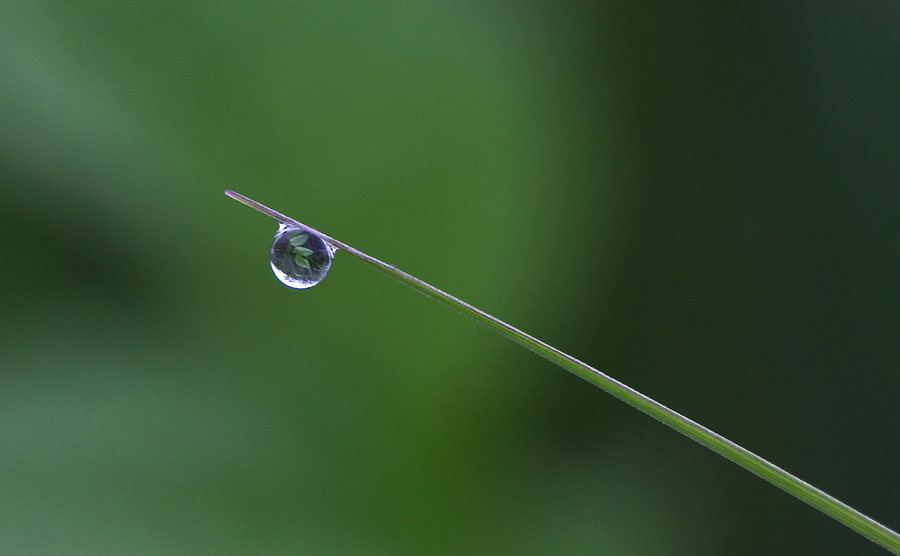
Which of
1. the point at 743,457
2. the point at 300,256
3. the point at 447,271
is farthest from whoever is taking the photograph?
the point at 447,271

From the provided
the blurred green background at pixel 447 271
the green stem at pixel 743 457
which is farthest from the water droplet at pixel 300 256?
the blurred green background at pixel 447 271

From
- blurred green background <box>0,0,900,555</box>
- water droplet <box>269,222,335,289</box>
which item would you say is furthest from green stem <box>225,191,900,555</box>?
blurred green background <box>0,0,900,555</box>

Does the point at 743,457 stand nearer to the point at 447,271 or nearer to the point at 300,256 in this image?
the point at 300,256

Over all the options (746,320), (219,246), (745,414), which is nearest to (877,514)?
(745,414)

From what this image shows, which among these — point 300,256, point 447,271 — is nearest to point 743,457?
point 300,256

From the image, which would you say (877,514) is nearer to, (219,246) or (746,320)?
(746,320)

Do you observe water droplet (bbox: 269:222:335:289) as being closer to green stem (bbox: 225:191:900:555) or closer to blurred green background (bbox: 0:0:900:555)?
green stem (bbox: 225:191:900:555)
